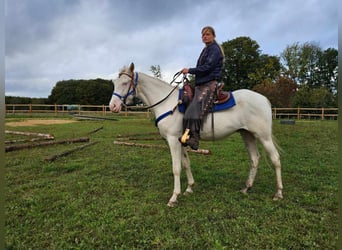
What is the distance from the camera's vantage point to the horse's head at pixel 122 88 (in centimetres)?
441

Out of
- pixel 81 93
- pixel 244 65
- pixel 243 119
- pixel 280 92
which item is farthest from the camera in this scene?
pixel 81 93

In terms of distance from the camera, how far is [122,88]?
446 cm

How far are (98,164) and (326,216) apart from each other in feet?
18.0

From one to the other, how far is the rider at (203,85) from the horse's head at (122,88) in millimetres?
998

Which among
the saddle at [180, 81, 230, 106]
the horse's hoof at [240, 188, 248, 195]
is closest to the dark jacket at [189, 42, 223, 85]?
the saddle at [180, 81, 230, 106]

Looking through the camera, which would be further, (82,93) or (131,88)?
(82,93)

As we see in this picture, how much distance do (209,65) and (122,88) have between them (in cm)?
161

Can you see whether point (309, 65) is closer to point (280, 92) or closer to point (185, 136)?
point (280, 92)

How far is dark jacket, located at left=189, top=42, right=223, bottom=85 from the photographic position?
4242mm

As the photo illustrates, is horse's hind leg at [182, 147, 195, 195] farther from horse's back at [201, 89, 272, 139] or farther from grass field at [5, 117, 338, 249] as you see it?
horse's back at [201, 89, 272, 139]

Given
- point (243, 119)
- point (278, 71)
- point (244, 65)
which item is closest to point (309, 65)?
point (278, 71)

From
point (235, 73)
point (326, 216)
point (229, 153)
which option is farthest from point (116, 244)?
point (235, 73)

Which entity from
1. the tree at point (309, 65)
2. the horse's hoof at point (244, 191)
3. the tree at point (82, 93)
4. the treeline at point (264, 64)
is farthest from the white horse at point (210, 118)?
the tree at point (82, 93)

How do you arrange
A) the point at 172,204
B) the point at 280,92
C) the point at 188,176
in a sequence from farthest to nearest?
1. the point at 280,92
2. the point at 188,176
3. the point at 172,204
